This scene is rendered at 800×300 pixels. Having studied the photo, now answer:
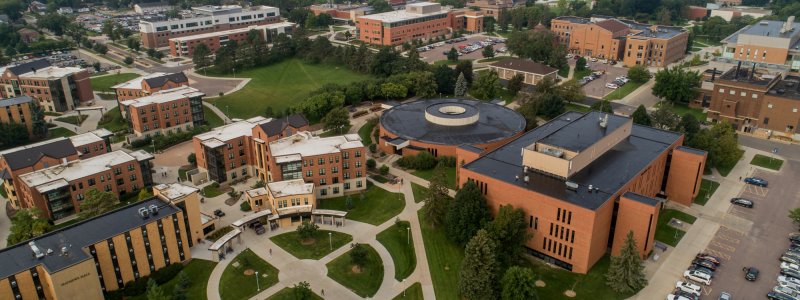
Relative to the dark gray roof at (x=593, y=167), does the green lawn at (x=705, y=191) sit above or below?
below

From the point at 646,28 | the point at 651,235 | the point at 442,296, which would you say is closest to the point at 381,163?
the point at 442,296

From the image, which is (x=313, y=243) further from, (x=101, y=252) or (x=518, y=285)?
(x=518, y=285)

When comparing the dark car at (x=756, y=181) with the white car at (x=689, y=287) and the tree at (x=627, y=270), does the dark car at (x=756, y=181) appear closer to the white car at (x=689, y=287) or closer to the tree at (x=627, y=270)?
the white car at (x=689, y=287)

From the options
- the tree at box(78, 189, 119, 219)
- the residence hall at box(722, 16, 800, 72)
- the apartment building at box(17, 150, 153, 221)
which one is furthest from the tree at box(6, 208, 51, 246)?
the residence hall at box(722, 16, 800, 72)

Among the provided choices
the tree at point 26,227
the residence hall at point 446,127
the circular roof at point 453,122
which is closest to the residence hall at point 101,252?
the tree at point 26,227

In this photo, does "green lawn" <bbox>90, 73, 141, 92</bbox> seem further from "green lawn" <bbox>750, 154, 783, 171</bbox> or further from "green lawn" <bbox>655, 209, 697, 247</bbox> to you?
"green lawn" <bbox>750, 154, 783, 171</bbox>

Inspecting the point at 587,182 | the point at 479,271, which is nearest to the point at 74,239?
the point at 479,271

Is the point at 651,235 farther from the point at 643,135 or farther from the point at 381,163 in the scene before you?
the point at 381,163

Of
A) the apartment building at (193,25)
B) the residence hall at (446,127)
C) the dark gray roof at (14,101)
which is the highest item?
the apartment building at (193,25)

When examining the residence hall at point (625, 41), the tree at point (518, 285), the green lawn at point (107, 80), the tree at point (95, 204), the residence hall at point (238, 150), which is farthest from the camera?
the residence hall at point (625, 41)
